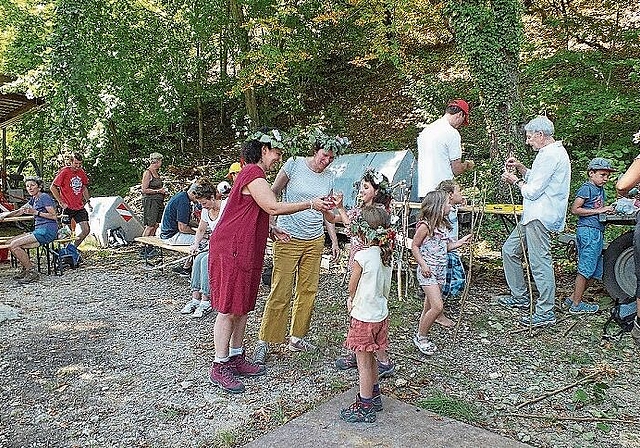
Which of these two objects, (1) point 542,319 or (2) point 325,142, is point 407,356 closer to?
(1) point 542,319

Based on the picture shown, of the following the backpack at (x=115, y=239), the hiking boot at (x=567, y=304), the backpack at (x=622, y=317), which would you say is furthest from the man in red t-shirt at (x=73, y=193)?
the backpack at (x=622, y=317)

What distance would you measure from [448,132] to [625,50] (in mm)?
8852

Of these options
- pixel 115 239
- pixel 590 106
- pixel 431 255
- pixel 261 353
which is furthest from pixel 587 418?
pixel 115 239

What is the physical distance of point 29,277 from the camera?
7652 millimetres

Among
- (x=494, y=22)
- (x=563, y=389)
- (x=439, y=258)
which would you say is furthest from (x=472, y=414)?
(x=494, y=22)

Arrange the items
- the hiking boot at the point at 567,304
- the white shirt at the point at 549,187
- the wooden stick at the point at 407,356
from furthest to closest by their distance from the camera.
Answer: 1. the hiking boot at the point at 567,304
2. the white shirt at the point at 549,187
3. the wooden stick at the point at 407,356

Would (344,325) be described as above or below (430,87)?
below

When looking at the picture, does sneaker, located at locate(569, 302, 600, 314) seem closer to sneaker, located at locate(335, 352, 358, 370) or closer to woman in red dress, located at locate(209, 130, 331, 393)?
sneaker, located at locate(335, 352, 358, 370)

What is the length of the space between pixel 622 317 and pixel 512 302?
110 cm

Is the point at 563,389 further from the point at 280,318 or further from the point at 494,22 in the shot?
the point at 494,22

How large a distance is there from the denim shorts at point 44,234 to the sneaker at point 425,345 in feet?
17.2

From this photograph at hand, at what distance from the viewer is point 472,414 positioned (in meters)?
3.72

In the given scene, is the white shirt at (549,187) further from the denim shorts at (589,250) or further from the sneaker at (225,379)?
the sneaker at (225,379)

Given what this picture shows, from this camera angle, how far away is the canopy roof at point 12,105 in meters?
11.4
